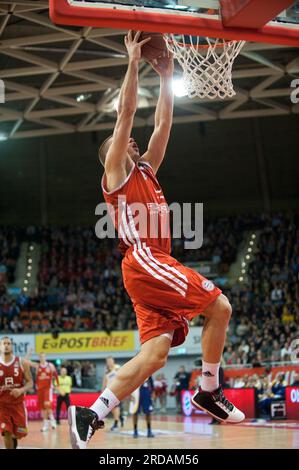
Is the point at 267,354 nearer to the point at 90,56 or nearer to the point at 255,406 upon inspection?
the point at 255,406

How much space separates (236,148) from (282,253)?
6.14 metres

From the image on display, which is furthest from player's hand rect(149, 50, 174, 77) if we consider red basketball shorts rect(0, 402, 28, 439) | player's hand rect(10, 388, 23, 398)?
red basketball shorts rect(0, 402, 28, 439)

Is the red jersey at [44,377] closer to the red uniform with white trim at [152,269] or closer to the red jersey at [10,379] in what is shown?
the red jersey at [10,379]

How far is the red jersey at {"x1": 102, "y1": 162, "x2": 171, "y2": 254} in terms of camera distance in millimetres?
5285

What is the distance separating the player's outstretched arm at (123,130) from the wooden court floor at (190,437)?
799 cm

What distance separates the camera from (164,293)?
5047mm

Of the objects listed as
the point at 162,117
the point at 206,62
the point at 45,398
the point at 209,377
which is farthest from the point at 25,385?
the point at 45,398

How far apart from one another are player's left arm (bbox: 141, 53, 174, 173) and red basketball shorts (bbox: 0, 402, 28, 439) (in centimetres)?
623

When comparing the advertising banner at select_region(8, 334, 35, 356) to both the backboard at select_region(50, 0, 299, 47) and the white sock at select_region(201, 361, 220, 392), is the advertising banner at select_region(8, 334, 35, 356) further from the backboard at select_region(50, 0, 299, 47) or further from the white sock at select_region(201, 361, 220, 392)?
the white sock at select_region(201, 361, 220, 392)

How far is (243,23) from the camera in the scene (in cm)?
614

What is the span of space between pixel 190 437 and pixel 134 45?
36.8ft

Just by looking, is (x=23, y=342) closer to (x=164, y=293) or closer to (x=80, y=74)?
(x=80, y=74)

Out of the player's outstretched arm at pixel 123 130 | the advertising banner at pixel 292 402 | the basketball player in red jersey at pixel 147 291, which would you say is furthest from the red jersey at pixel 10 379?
the advertising banner at pixel 292 402

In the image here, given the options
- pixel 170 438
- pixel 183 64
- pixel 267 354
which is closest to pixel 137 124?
pixel 267 354
